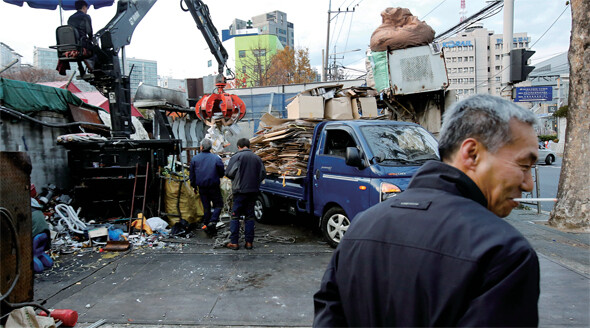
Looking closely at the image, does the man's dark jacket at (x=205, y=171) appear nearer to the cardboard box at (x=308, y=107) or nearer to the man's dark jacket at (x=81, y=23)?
the cardboard box at (x=308, y=107)

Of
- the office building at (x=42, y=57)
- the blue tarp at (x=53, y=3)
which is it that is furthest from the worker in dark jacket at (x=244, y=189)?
the office building at (x=42, y=57)

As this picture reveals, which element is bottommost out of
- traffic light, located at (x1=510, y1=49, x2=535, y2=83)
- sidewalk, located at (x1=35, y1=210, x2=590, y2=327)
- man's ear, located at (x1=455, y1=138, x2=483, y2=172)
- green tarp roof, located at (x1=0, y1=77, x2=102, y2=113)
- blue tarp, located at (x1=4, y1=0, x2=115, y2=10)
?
sidewalk, located at (x1=35, y1=210, x2=590, y2=327)

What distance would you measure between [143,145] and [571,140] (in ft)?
28.6

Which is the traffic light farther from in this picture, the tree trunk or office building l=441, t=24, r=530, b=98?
office building l=441, t=24, r=530, b=98

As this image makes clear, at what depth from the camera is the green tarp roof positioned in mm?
7550

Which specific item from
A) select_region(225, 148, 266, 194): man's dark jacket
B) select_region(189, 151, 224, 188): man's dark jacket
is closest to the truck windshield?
select_region(225, 148, 266, 194): man's dark jacket

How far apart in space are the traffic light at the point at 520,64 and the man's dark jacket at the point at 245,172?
6.92 m

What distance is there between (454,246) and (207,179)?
6.71 m

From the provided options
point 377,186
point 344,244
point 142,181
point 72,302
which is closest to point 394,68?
point 377,186

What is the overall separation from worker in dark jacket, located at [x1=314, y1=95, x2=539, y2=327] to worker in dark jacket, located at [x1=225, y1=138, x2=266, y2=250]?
17.4 feet

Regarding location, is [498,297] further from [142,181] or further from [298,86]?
[298,86]

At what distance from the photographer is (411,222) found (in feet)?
3.53

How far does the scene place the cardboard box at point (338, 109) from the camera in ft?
26.2

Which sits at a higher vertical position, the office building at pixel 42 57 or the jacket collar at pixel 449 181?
the office building at pixel 42 57
